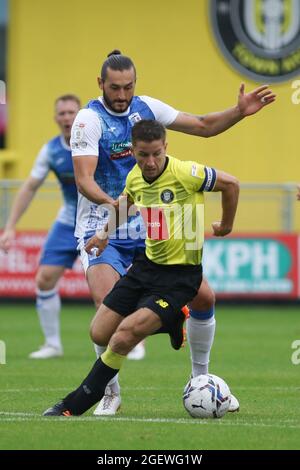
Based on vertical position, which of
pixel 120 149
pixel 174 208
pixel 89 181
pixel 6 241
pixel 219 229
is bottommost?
pixel 6 241

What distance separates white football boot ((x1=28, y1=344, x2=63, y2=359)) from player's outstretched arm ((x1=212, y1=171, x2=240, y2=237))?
5178 mm

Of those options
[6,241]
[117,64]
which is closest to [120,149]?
[117,64]

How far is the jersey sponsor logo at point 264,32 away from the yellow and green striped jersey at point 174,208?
14.0 m

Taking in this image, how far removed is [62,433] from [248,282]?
1303cm

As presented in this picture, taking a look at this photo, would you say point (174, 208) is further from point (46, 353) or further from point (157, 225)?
point (46, 353)

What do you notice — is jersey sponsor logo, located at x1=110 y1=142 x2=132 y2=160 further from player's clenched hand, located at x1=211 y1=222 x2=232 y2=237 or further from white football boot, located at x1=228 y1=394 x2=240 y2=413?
white football boot, located at x1=228 y1=394 x2=240 y2=413

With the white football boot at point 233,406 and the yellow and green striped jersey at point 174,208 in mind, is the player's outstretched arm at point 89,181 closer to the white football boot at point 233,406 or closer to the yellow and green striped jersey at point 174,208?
the yellow and green striped jersey at point 174,208

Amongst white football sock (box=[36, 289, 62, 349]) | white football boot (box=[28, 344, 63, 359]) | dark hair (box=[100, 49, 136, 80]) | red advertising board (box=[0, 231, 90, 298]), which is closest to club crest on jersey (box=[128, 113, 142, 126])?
dark hair (box=[100, 49, 136, 80])

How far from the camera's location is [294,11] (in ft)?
72.1

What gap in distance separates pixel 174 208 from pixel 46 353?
533 centimetres

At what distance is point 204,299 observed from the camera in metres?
8.45

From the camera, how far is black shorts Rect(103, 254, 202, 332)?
791cm

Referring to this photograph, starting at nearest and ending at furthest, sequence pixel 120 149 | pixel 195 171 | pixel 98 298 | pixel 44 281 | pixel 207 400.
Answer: pixel 207 400 < pixel 195 171 < pixel 98 298 < pixel 120 149 < pixel 44 281

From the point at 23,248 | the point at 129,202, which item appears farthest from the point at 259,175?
the point at 129,202
